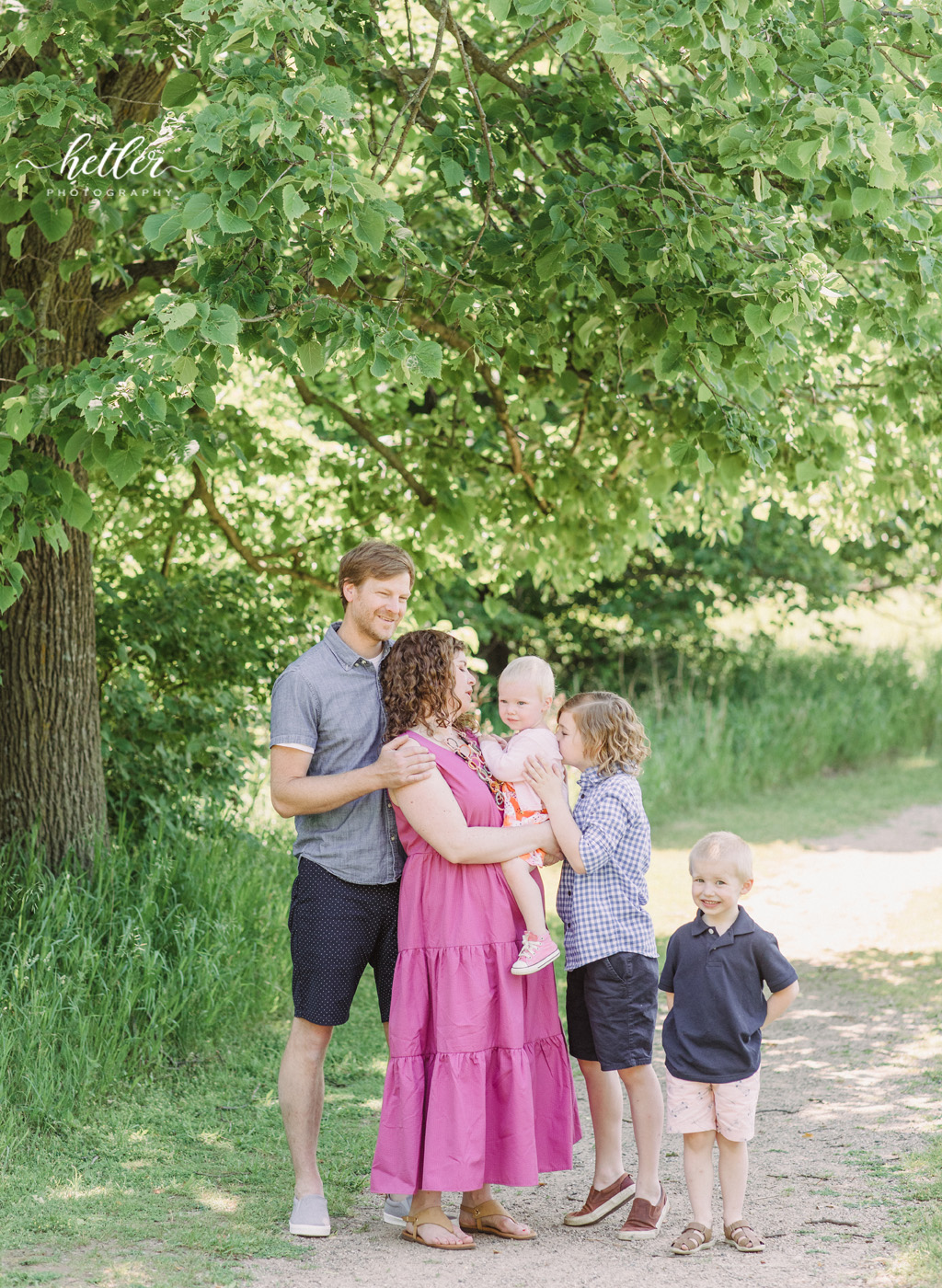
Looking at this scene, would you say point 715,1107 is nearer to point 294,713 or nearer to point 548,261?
point 294,713

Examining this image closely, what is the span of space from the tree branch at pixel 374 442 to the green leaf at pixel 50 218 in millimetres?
1979

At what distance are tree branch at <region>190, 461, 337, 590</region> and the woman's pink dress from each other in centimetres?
347

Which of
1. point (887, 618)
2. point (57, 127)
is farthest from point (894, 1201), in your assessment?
point (887, 618)

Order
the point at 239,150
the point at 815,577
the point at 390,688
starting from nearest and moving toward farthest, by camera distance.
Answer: the point at 239,150 < the point at 390,688 < the point at 815,577

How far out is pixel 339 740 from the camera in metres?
3.77

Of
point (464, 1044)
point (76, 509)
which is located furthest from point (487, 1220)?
point (76, 509)

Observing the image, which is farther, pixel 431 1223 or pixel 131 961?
pixel 131 961

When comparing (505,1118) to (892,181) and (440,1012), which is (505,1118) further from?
(892,181)

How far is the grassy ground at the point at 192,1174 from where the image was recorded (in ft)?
11.5

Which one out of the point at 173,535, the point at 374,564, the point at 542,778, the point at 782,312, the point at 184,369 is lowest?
the point at 542,778

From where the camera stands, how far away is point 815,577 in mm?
15172

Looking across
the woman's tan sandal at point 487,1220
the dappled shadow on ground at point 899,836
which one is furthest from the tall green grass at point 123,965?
the dappled shadow on ground at point 899,836

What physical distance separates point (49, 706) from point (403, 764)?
2452 millimetres

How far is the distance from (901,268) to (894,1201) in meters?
3.16
